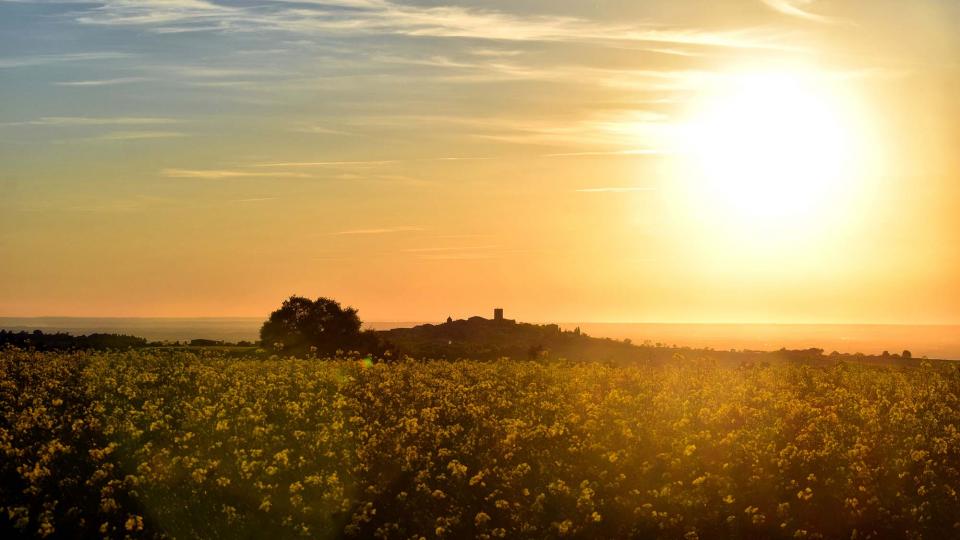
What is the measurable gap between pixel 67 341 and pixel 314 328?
1659 centimetres

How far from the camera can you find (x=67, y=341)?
227 ft

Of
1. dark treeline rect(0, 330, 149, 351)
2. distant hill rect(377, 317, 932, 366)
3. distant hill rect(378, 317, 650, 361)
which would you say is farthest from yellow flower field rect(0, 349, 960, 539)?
dark treeline rect(0, 330, 149, 351)

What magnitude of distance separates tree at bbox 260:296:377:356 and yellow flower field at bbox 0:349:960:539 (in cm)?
3172

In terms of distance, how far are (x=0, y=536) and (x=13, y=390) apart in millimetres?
13020

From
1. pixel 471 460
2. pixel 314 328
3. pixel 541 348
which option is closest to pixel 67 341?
pixel 314 328

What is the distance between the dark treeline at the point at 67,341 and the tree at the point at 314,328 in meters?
9.30

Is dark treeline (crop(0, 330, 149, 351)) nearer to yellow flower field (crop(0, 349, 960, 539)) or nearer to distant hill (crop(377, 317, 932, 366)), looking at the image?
distant hill (crop(377, 317, 932, 366))

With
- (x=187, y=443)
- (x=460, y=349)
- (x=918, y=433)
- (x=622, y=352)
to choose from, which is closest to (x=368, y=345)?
(x=460, y=349)

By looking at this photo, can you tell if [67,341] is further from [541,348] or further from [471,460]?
[471,460]

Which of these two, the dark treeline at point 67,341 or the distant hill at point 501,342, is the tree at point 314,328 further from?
the dark treeline at point 67,341

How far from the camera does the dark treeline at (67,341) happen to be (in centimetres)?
6500

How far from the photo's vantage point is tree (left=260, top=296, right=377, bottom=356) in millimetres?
70312

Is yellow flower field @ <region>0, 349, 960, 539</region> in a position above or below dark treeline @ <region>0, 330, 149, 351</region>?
below

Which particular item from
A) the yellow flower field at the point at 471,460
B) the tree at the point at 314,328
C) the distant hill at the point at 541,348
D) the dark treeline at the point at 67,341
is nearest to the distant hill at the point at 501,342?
the distant hill at the point at 541,348
